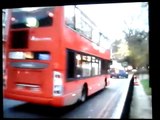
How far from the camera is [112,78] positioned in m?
5.63

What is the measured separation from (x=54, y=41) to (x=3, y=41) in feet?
3.00

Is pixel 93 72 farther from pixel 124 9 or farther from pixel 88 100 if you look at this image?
pixel 124 9

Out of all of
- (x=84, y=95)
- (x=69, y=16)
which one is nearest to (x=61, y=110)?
(x=84, y=95)

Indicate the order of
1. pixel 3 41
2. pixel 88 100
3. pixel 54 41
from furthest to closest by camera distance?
1. pixel 88 100
2. pixel 3 41
3. pixel 54 41

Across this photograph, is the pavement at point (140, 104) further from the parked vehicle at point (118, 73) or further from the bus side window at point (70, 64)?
the bus side window at point (70, 64)

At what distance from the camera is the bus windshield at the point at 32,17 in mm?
4785

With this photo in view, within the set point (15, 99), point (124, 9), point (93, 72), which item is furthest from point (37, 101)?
point (124, 9)

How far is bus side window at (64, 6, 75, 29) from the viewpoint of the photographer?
484cm

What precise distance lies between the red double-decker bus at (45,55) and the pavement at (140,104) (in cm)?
99

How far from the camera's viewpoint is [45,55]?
15.6 ft

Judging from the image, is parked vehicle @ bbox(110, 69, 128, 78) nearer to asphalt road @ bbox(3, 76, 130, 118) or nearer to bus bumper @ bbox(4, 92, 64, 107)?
asphalt road @ bbox(3, 76, 130, 118)

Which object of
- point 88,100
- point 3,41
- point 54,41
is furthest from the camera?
point 88,100

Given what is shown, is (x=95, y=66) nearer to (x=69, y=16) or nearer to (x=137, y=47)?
(x=137, y=47)

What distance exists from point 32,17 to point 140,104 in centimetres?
230
